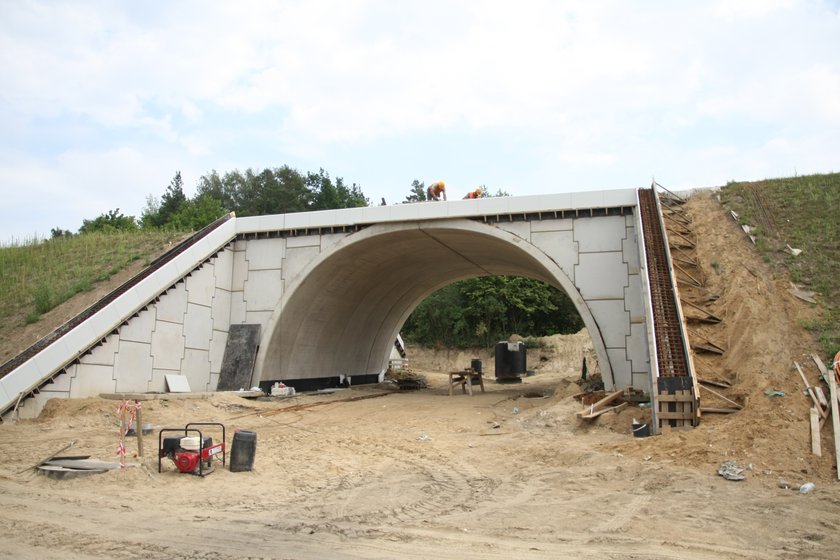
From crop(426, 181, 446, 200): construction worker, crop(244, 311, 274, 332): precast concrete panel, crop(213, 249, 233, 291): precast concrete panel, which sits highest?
crop(426, 181, 446, 200): construction worker

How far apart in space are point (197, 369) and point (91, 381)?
3.54 m

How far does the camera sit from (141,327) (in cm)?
1595

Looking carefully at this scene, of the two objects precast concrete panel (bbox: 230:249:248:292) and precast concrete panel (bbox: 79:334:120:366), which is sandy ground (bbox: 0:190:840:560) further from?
precast concrete panel (bbox: 230:249:248:292)

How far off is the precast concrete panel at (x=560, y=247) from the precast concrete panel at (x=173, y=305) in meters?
9.15

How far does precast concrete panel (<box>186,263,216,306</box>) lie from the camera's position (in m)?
17.6

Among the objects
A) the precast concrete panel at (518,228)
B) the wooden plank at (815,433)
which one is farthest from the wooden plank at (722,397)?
the precast concrete panel at (518,228)

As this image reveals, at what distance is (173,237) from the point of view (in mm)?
21312

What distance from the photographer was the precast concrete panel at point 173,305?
16.6m

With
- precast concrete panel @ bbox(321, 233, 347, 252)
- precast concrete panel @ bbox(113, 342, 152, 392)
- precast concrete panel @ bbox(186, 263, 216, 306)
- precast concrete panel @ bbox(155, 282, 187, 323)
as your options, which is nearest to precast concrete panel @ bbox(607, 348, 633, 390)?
precast concrete panel @ bbox(321, 233, 347, 252)

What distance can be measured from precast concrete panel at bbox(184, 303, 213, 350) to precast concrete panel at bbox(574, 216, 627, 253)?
1006 cm

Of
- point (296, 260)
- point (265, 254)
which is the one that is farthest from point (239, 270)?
point (296, 260)

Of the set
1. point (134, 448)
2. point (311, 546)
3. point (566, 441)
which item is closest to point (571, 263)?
point (566, 441)

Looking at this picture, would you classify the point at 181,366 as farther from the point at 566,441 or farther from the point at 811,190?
the point at 811,190

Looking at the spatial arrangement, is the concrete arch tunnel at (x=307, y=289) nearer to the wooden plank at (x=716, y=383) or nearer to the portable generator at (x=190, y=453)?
the wooden plank at (x=716, y=383)
